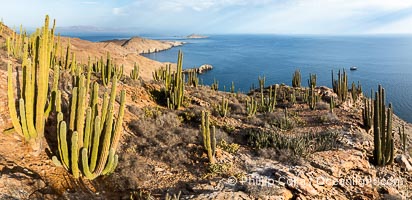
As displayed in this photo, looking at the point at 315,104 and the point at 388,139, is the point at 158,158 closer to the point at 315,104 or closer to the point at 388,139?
the point at 388,139

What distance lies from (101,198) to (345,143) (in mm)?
8232

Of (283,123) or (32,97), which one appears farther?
(283,123)

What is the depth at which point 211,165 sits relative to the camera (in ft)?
26.4

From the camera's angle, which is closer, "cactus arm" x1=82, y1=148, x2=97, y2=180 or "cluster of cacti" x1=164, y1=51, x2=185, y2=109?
"cactus arm" x1=82, y1=148, x2=97, y2=180

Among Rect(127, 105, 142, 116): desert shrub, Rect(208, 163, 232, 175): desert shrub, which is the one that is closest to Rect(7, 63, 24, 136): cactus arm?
Rect(208, 163, 232, 175): desert shrub

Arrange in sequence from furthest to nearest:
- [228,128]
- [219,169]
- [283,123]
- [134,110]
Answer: [283,123]
[228,128]
[134,110]
[219,169]

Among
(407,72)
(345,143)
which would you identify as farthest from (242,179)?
(407,72)

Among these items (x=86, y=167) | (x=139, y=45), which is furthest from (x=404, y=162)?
(x=139, y=45)

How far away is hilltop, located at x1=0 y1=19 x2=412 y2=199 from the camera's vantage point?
6.30 meters

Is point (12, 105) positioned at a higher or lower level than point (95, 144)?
higher

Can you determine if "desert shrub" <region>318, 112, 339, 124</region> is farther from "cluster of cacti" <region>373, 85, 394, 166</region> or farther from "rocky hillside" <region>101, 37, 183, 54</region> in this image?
"rocky hillside" <region>101, 37, 183, 54</region>

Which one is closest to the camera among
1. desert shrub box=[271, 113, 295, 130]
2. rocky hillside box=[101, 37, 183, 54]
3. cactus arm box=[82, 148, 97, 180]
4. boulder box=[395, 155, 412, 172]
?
cactus arm box=[82, 148, 97, 180]

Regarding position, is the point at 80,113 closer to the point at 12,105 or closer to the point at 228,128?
the point at 12,105

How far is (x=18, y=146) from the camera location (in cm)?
671
